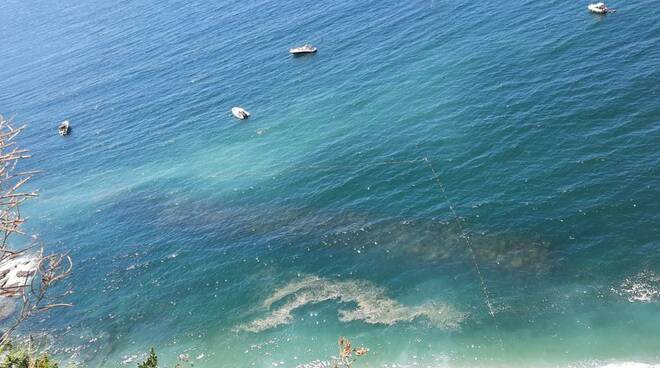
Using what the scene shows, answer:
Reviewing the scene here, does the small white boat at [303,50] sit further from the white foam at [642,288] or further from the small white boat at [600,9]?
the white foam at [642,288]

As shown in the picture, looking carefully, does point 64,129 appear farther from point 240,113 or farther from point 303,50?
point 303,50

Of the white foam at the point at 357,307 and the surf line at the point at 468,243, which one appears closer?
the surf line at the point at 468,243

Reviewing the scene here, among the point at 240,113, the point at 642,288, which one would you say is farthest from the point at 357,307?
the point at 240,113

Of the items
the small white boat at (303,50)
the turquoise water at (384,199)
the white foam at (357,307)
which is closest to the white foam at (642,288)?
the turquoise water at (384,199)

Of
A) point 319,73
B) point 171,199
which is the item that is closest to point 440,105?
point 319,73

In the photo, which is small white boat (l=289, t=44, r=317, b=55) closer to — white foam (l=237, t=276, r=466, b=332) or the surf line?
the surf line
